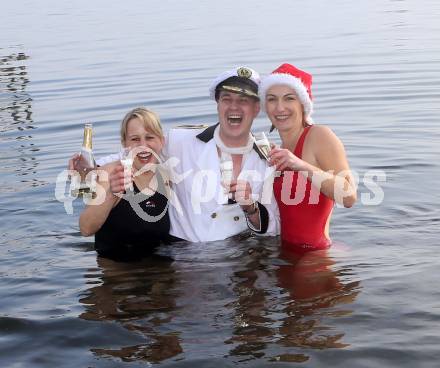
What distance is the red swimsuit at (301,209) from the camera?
7.74 m

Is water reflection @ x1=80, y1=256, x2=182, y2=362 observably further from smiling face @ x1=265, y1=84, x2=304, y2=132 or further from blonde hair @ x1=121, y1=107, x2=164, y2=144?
smiling face @ x1=265, y1=84, x2=304, y2=132

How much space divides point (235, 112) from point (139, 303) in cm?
208

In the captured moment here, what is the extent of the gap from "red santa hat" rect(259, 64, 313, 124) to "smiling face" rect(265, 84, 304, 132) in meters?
0.04

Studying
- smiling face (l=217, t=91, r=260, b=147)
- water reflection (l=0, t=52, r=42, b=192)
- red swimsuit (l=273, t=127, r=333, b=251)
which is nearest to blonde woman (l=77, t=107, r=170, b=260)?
smiling face (l=217, t=91, r=260, b=147)

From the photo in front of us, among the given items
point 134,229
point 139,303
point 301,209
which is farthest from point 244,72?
point 139,303

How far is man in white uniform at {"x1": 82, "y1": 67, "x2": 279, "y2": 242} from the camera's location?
7738 millimetres

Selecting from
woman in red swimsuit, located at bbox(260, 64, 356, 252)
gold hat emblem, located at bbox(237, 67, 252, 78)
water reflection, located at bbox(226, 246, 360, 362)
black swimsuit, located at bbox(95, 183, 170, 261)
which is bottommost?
water reflection, located at bbox(226, 246, 360, 362)

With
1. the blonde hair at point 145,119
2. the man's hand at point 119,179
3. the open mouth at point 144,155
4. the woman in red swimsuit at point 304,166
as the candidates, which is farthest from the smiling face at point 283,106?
the man's hand at point 119,179

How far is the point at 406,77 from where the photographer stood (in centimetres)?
1925

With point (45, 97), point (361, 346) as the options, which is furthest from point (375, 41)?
point (361, 346)

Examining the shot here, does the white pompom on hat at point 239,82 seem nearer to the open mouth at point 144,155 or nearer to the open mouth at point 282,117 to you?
the open mouth at point 282,117

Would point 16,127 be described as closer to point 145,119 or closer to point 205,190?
point 205,190

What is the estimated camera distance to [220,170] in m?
7.93

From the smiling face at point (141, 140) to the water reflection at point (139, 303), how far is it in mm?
1107
